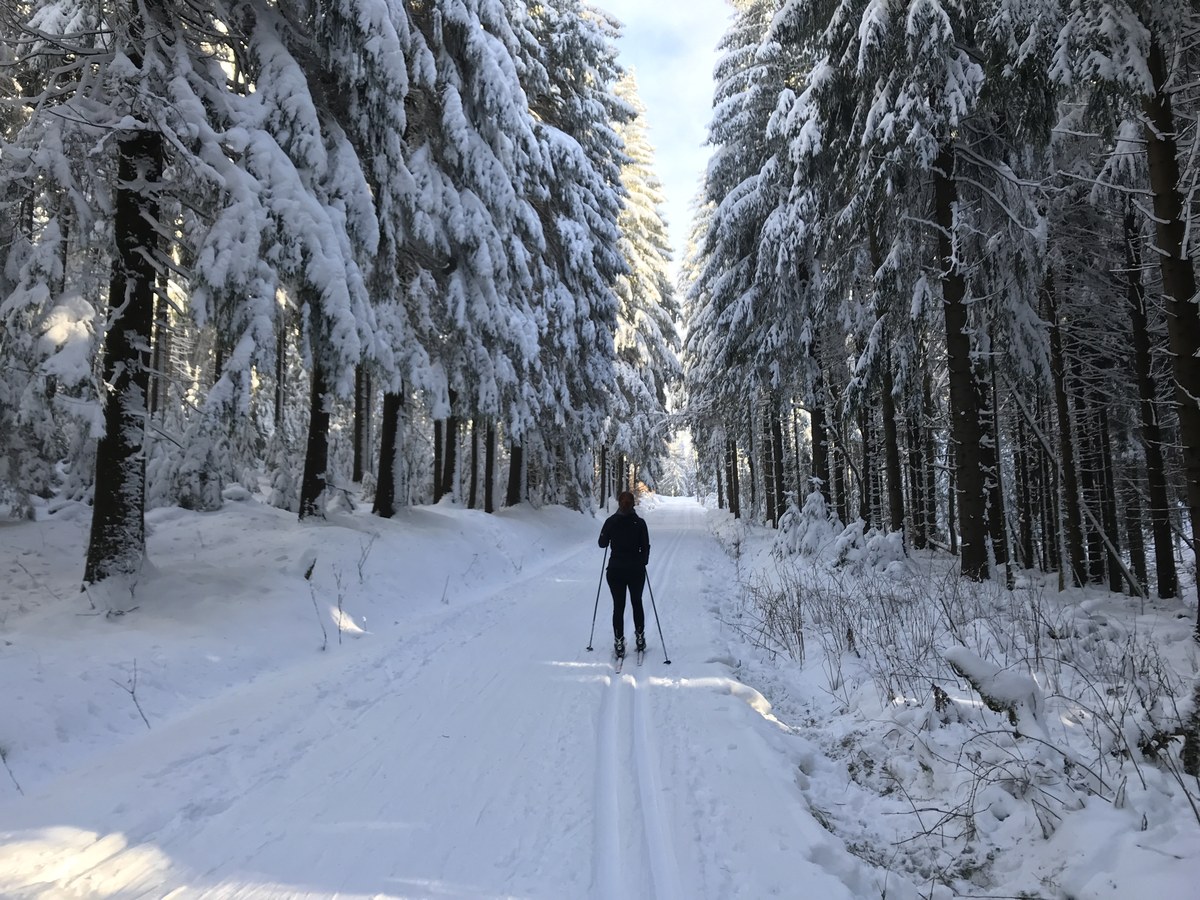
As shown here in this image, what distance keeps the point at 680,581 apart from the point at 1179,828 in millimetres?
9893

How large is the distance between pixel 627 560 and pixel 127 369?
6.28 metres

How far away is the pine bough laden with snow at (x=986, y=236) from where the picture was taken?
640 cm

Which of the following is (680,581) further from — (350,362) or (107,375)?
(107,375)

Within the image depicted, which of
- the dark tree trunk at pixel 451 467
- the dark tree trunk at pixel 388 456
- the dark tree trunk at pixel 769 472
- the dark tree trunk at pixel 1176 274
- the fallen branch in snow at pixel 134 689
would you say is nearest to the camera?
the fallen branch in snow at pixel 134 689

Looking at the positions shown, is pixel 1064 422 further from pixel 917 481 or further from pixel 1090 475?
pixel 917 481

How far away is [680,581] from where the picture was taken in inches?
A: 488

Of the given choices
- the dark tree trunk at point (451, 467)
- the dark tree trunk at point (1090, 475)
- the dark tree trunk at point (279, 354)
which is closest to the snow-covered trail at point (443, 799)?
the dark tree trunk at point (279, 354)

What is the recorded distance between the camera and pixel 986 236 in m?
9.81

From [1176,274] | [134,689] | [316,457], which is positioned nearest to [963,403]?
[1176,274]

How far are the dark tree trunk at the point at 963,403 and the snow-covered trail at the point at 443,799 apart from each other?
228 inches

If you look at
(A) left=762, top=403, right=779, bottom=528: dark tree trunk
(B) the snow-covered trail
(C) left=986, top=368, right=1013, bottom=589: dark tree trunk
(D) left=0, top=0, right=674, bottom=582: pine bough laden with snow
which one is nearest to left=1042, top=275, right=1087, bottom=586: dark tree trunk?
(C) left=986, top=368, right=1013, bottom=589: dark tree trunk

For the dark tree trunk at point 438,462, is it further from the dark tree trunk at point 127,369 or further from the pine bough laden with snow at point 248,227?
the dark tree trunk at point 127,369

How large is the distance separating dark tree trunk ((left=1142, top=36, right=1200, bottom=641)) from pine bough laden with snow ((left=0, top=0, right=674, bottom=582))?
9151 millimetres

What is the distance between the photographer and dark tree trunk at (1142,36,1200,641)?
20.0ft
